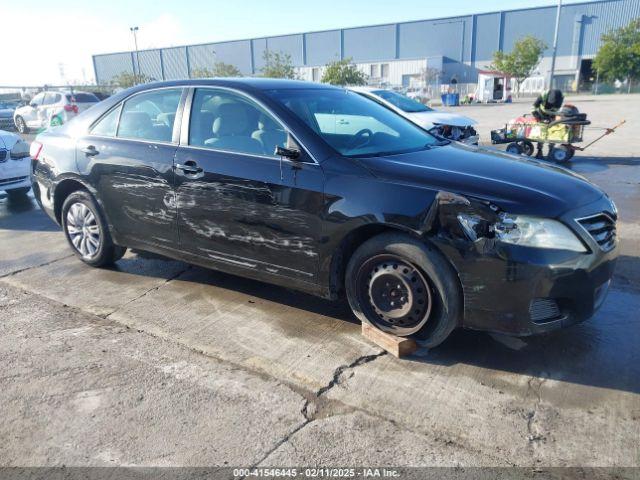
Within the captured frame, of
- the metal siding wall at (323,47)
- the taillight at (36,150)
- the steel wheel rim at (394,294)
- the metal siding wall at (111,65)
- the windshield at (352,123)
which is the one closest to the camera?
the steel wheel rim at (394,294)

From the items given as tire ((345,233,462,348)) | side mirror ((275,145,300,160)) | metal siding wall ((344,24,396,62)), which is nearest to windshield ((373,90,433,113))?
side mirror ((275,145,300,160))

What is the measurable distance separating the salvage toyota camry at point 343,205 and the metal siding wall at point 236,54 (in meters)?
81.7

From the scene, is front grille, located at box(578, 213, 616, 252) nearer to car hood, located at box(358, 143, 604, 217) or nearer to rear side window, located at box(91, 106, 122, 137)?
car hood, located at box(358, 143, 604, 217)

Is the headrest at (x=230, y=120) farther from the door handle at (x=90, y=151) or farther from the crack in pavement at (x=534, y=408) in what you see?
the crack in pavement at (x=534, y=408)

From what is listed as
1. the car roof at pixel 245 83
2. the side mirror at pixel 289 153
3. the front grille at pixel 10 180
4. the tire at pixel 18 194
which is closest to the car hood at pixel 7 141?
the front grille at pixel 10 180

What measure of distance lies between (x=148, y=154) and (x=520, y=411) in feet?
10.8

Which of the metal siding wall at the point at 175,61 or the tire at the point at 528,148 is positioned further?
the metal siding wall at the point at 175,61

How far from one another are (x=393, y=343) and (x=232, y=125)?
6.56 feet

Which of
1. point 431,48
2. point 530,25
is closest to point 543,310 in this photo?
point 530,25

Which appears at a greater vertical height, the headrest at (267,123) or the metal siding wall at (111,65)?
the metal siding wall at (111,65)

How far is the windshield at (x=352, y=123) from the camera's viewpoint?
3711 mm

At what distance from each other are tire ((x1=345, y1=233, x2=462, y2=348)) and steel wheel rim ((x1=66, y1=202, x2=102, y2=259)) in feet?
8.96

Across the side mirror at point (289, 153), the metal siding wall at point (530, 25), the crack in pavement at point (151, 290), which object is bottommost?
the crack in pavement at point (151, 290)

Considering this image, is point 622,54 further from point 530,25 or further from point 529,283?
point 529,283
